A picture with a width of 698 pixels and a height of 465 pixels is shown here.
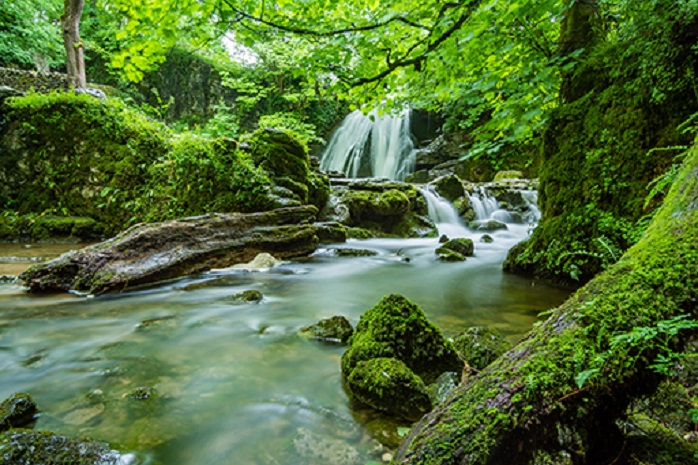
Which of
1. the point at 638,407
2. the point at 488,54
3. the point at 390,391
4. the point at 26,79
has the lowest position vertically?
the point at 390,391

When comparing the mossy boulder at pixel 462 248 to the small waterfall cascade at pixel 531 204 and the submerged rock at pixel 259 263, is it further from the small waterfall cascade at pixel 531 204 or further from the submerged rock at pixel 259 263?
the small waterfall cascade at pixel 531 204

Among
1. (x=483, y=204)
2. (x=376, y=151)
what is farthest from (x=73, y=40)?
(x=483, y=204)

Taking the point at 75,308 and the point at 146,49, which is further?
the point at 75,308

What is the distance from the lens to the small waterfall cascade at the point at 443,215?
1228cm

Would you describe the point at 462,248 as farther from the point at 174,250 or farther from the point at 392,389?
the point at 392,389

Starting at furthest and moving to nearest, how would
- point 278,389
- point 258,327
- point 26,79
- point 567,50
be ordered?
point 26,79 → point 567,50 → point 258,327 → point 278,389

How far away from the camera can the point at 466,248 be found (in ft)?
27.8

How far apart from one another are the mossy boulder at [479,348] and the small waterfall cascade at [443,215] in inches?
372

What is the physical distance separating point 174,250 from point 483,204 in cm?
1163

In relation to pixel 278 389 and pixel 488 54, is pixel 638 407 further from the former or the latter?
pixel 488 54

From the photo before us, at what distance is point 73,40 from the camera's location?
13805mm

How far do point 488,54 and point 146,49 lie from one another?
3932 millimetres

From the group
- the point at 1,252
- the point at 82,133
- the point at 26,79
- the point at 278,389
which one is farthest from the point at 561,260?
the point at 26,79

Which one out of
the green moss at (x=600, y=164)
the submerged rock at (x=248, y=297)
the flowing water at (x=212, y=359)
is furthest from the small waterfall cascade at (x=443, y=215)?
the submerged rock at (x=248, y=297)
